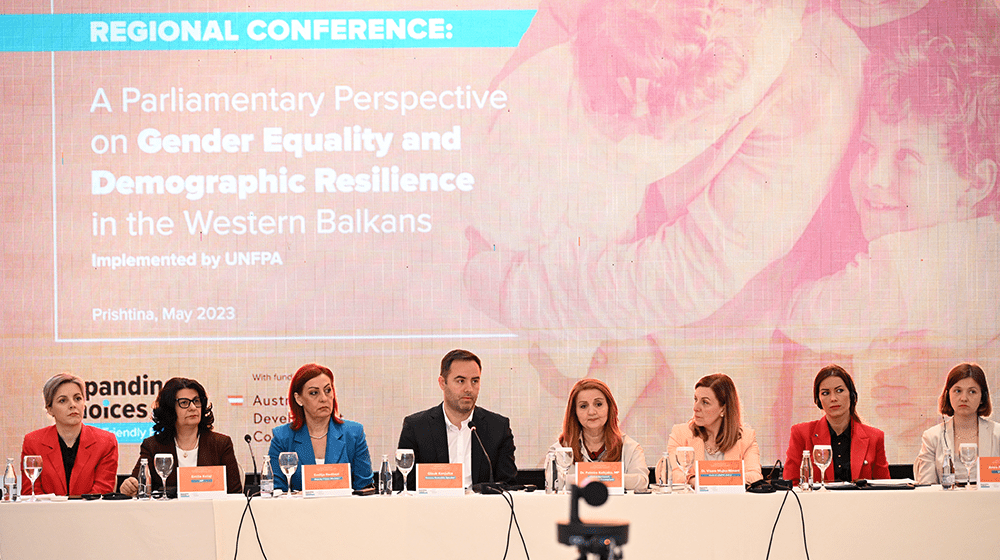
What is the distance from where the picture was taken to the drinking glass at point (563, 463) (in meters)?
3.20

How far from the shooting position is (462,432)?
401cm

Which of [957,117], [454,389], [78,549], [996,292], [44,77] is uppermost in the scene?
[44,77]

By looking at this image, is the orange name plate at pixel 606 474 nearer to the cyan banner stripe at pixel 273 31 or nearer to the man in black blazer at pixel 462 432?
the man in black blazer at pixel 462 432

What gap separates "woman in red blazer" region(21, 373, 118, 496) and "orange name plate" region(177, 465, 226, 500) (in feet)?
3.38

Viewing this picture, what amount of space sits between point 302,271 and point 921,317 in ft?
10.00

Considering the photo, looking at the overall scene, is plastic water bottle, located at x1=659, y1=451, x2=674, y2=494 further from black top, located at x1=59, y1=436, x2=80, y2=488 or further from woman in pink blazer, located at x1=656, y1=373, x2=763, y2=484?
black top, located at x1=59, y1=436, x2=80, y2=488

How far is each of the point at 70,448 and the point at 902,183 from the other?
13.3 feet

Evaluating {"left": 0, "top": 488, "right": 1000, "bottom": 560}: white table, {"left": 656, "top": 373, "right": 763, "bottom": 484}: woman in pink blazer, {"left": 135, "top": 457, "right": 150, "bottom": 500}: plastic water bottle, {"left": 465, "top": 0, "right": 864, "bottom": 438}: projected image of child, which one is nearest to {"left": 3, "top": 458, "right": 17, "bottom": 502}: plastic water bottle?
{"left": 0, "top": 488, "right": 1000, "bottom": 560}: white table

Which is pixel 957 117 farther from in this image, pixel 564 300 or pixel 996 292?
pixel 564 300

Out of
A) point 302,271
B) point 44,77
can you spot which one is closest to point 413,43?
point 302,271

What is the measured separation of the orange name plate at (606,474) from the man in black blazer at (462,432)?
0.84 m

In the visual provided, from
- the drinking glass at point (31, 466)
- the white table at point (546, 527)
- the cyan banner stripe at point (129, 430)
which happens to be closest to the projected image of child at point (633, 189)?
the white table at point (546, 527)

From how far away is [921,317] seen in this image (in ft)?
15.1

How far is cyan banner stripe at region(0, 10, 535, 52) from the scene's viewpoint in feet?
15.1
